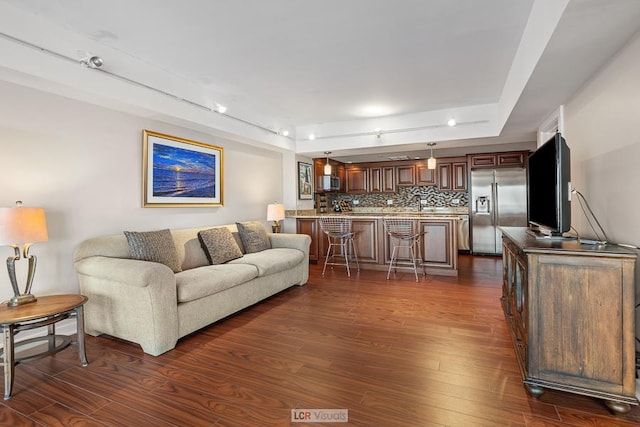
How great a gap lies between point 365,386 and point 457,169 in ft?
19.9

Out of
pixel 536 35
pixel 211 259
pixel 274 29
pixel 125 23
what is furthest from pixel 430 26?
pixel 211 259

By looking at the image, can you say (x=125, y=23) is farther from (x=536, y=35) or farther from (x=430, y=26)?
(x=536, y=35)

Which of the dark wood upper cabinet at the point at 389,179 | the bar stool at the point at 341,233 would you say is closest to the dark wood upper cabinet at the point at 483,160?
the dark wood upper cabinet at the point at 389,179

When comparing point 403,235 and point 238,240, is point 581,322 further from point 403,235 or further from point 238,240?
point 238,240

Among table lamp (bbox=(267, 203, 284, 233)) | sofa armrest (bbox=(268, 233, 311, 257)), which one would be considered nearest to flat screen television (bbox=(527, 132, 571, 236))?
sofa armrest (bbox=(268, 233, 311, 257))

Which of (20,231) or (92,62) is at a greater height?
(92,62)

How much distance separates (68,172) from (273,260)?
2.11 m

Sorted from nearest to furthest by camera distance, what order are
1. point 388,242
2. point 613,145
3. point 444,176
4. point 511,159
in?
point 613,145
point 388,242
point 511,159
point 444,176

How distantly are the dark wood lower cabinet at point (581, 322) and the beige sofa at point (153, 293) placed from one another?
2417 mm

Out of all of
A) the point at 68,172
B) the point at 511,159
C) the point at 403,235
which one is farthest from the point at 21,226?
the point at 511,159

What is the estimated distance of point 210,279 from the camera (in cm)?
295

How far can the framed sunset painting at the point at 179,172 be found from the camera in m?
3.55

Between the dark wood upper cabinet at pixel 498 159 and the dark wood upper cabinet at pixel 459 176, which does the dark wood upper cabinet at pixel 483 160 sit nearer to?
the dark wood upper cabinet at pixel 498 159

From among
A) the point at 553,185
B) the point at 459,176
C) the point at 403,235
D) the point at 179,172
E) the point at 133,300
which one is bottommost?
the point at 133,300
